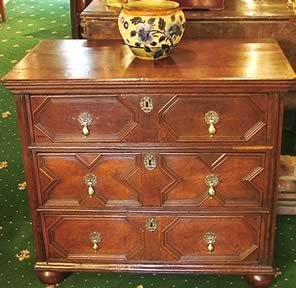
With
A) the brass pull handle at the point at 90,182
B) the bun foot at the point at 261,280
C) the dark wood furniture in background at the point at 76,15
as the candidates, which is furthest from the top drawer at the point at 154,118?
the dark wood furniture in background at the point at 76,15

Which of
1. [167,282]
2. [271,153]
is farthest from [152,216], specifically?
[271,153]

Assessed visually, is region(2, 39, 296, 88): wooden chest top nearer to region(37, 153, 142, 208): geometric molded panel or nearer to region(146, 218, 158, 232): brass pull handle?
region(37, 153, 142, 208): geometric molded panel

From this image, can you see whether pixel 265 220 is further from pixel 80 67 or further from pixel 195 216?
pixel 80 67

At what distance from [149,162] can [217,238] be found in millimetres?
347

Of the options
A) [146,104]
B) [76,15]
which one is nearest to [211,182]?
[146,104]

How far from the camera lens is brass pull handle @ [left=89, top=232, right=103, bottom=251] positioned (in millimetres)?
1815

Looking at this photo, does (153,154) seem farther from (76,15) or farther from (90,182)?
(76,15)

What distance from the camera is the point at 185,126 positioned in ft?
5.39

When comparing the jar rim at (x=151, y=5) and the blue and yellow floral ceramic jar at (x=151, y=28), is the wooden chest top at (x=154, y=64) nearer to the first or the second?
the blue and yellow floral ceramic jar at (x=151, y=28)

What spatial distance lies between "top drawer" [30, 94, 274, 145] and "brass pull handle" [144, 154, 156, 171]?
0.17ft

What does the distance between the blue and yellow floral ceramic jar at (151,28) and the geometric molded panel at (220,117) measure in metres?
0.19

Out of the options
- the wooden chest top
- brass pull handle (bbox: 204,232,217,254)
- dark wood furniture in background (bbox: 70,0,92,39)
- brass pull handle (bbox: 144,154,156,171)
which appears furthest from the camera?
dark wood furniture in background (bbox: 70,0,92,39)

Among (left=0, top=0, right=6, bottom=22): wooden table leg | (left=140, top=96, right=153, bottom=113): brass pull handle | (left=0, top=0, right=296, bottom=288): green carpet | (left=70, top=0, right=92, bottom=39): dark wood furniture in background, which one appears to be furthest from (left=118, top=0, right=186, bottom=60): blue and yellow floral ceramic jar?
(left=0, top=0, right=6, bottom=22): wooden table leg

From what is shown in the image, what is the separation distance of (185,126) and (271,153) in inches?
10.5
